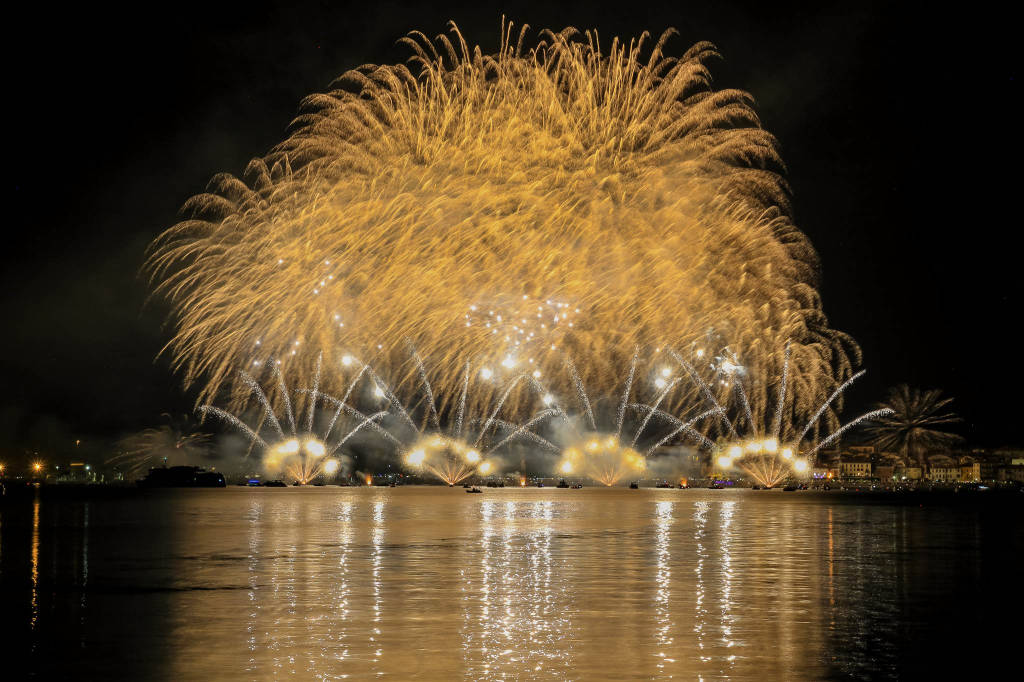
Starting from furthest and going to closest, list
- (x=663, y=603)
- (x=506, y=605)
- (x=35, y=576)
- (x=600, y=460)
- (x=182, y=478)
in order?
1. (x=182, y=478)
2. (x=600, y=460)
3. (x=35, y=576)
4. (x=663, y=603)
5. (x=506, y=605)

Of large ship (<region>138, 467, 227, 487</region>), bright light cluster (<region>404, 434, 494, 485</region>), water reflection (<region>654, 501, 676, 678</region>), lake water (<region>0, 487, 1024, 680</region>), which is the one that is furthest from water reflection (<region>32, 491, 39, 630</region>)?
large ship (<region>138, 467, 227, 487</region>)

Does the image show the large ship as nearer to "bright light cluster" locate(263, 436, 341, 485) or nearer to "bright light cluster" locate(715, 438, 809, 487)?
"bright light cluster" locate(263, 436, 341, 485)

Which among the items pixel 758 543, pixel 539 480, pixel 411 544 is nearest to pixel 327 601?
pixel 411 544

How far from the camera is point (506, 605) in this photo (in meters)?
24.5

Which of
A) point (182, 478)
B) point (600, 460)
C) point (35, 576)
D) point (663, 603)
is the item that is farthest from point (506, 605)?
point (182, 478)

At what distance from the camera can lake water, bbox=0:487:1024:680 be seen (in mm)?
17844

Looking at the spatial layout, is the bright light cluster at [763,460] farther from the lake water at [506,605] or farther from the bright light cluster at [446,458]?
the lake water at [506,605]

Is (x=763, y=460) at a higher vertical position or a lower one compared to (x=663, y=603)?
lower

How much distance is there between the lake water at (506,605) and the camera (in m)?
17.8

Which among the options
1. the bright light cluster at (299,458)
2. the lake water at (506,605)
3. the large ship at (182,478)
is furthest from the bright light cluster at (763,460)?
the lake water at (506,605)

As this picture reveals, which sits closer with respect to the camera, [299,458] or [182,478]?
[299,458]

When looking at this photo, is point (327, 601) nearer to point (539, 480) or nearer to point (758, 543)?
point (758, 543)

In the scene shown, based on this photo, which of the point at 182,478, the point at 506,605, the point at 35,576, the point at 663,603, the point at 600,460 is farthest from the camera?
the point at 182,478

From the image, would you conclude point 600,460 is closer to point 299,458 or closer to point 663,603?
point 299,458
